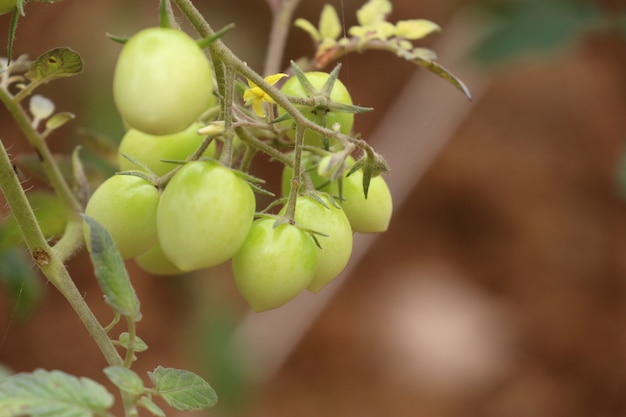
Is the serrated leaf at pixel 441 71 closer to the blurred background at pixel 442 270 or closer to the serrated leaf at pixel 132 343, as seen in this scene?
the serrated leaf at pixel 132 343

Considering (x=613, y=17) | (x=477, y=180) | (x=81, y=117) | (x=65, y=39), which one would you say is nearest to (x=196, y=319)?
(x=81, y=117)

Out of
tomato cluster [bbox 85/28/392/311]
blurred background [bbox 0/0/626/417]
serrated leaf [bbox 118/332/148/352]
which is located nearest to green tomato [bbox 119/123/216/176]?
tomato cluster [bbox 85/28/392/311]

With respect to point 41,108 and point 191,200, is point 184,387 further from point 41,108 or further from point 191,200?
point 41,108

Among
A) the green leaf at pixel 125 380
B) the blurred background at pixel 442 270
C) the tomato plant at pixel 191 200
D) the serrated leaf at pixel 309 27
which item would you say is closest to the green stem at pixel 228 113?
the tomato plant at pixel 191 200

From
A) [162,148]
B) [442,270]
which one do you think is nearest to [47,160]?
[162,148]

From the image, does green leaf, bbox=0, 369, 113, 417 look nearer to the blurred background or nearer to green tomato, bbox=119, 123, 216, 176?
green tomato, bbox=119, 123, 216, 176

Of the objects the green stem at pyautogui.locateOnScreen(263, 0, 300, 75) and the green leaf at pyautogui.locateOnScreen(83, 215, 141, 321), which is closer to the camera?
the green leaf at pyautogui.locateOnScreen(83, 215, 141, 321)
